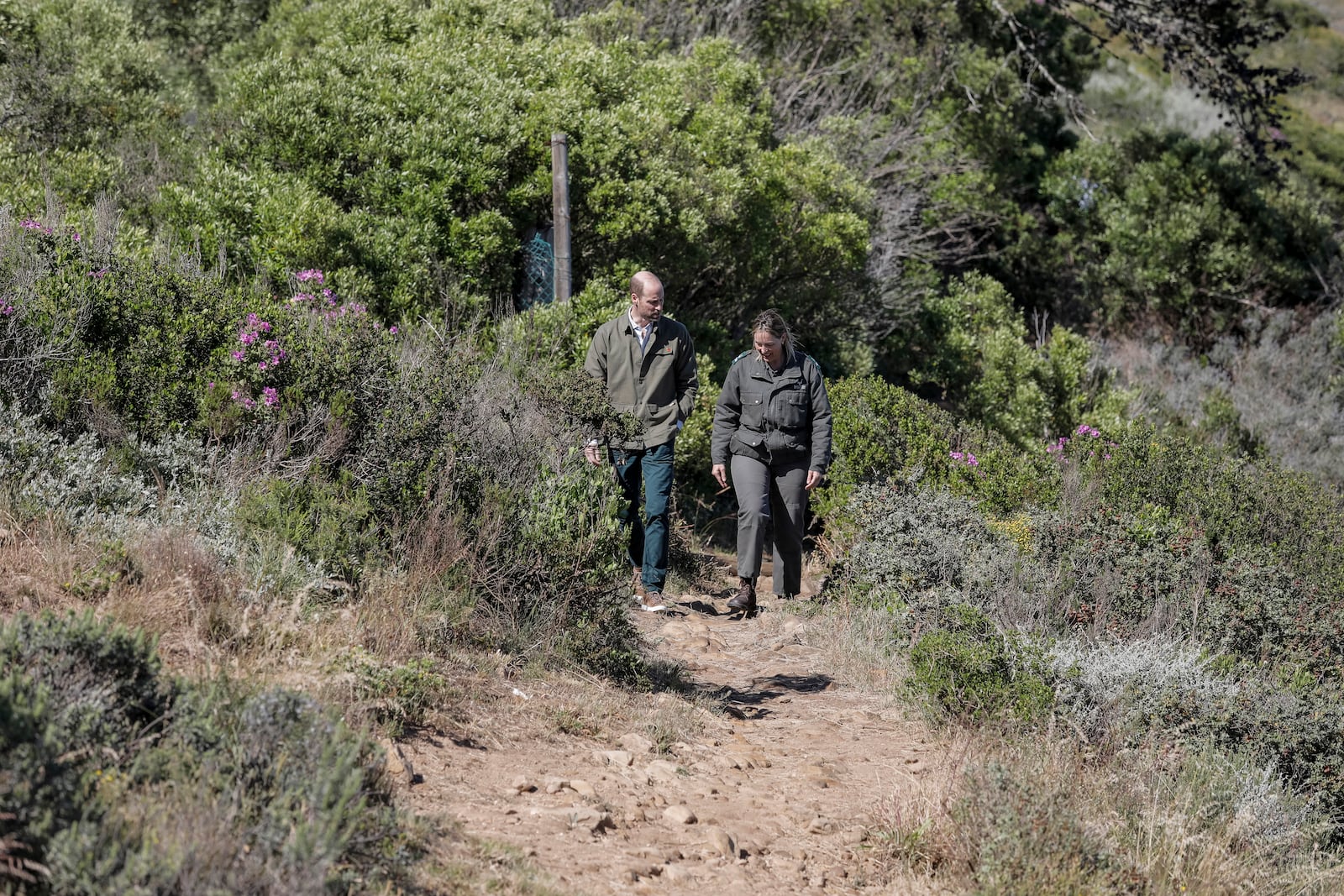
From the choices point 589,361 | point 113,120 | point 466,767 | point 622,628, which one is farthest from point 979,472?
point 113,120

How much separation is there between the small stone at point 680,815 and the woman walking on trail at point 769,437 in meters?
2.88

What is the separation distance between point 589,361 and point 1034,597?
110 inches

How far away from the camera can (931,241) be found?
17016 millimetres

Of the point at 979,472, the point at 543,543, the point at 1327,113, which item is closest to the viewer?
the point at 543,543

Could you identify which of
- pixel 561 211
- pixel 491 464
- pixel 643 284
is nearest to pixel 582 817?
pixel 491 464

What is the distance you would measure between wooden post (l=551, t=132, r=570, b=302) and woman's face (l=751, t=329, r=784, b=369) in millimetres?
2339

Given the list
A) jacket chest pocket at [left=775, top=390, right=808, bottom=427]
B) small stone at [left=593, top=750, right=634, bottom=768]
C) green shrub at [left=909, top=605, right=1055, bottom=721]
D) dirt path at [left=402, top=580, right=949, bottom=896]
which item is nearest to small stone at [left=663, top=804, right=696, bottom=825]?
dirt path at [left=402, top=580, right=949, bottom=896]

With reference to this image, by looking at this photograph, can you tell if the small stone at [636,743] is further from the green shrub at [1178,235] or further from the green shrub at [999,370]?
the green shrub at [1178,235]

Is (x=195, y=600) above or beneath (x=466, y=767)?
above

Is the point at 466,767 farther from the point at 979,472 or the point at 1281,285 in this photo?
the point at 1281,285

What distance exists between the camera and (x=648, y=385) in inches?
277

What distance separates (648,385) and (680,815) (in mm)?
3137

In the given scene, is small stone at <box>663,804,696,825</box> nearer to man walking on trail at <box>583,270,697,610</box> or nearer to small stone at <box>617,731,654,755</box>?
small stone at <box>617,731,654,755</box>

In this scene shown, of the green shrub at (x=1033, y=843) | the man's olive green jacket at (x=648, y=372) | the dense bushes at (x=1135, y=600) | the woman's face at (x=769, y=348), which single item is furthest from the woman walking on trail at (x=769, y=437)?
the green shrub at (x=1033, y=843)
